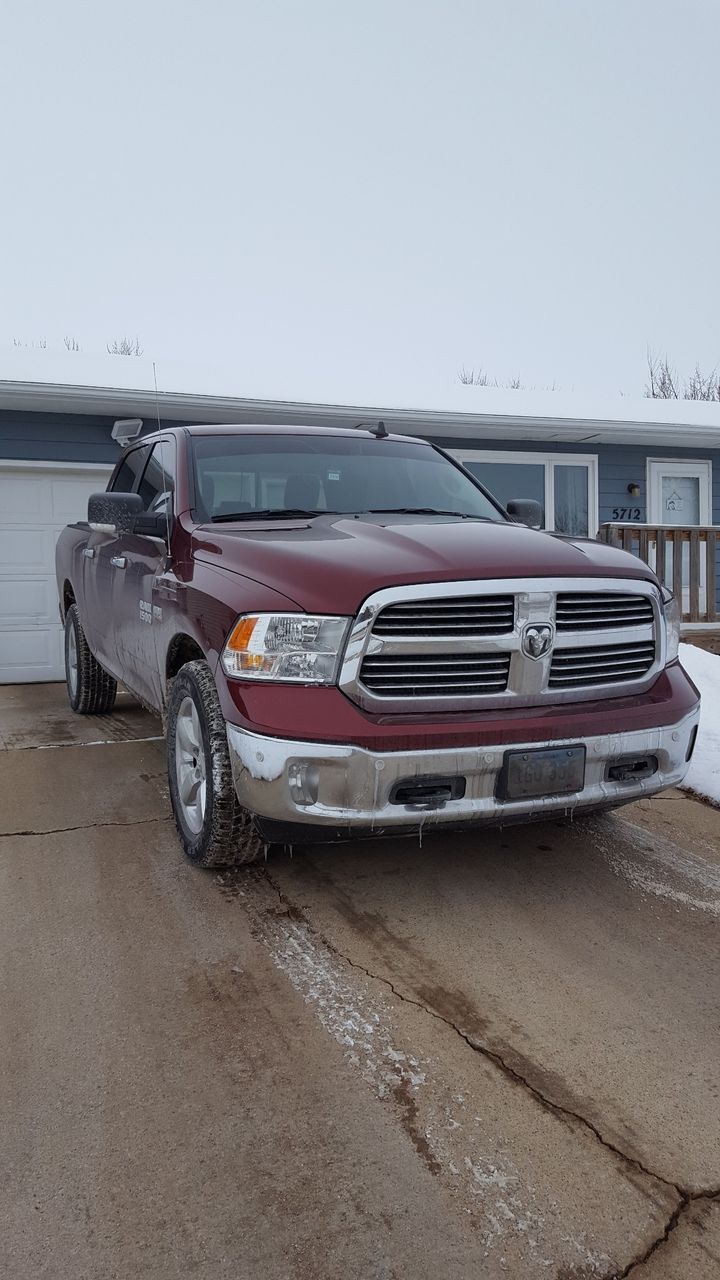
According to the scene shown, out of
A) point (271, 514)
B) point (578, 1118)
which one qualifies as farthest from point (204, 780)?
point (578, 1118)

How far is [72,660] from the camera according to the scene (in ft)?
25.4

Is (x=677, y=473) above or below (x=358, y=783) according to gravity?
above

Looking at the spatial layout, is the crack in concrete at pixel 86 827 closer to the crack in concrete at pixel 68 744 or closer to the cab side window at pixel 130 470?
the crack in concrete at pixel 68 744

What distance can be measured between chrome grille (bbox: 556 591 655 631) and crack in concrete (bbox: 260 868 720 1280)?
4.44 ft

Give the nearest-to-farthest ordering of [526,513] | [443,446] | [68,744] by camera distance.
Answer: [526,513]
[68,744]
[443,446]

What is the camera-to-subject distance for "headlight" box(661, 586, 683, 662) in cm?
375

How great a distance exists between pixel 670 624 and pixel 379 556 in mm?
1282

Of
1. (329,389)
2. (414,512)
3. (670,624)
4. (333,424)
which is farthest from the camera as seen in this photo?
(329,389)

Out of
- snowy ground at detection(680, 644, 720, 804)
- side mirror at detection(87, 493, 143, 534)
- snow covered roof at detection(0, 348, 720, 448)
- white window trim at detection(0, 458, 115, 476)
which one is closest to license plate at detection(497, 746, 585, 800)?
snowy ground at detection(680, 644, 720, 804)

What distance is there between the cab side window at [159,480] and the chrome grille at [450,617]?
1.82m

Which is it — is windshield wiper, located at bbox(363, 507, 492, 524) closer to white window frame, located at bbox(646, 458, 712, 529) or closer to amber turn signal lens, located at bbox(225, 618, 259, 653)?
amber turn signal lens, located at bbox(225, 618, 259, 653)

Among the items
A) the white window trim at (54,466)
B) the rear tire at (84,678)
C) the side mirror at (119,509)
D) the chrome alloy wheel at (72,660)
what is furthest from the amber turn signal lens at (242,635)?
the white window trim at (54,466)

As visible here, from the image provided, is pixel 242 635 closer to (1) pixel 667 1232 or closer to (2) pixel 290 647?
(2) pixel 290 647

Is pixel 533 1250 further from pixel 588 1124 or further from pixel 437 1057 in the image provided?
pixel 437 1057
